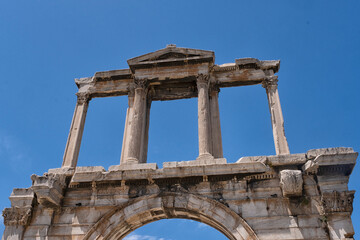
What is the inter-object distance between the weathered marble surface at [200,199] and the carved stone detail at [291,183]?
2 centimetres

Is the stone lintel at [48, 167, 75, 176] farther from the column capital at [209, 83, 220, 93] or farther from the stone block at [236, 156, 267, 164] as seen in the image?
the column capital at [209, 83, 220, 93]

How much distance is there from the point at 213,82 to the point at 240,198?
4.87m

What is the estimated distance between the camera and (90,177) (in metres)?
9.66

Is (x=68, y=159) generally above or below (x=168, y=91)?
below

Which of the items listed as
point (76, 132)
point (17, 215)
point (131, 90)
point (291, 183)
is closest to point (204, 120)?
point (131, 90)

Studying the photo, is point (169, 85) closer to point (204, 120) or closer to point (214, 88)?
point (214, 88)

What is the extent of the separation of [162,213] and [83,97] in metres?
5.58

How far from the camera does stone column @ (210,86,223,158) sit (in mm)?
11221

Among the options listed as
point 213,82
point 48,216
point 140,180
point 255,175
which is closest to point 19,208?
point 48,216

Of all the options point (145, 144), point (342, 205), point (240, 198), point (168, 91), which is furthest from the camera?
point (168, 91)

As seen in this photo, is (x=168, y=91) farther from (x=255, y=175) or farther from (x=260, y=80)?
(x=255, y=175)

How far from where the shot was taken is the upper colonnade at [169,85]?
11.2 metres

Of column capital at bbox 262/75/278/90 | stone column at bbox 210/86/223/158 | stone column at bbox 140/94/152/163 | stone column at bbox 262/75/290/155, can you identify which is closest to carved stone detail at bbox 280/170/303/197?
stone column at bbox 262/75/290/155

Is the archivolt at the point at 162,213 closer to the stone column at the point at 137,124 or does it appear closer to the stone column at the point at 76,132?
the stone column at the point at 137,124
